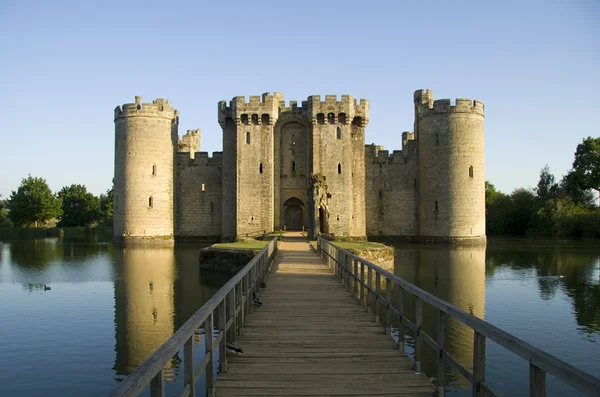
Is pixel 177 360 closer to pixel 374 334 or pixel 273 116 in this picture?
pixel 374 334

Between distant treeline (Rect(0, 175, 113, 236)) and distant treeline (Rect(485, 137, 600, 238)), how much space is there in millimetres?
48745

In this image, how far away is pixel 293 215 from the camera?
37.7 meters

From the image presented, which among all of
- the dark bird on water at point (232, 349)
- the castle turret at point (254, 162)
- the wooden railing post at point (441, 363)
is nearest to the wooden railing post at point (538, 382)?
the wooden railing post at point (441, 363)

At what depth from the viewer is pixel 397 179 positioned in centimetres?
3953

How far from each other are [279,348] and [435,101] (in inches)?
1287

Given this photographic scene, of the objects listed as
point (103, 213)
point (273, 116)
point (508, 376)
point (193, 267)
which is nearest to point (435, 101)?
point (273, 116)

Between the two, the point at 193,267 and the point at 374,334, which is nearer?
the point at 374,334

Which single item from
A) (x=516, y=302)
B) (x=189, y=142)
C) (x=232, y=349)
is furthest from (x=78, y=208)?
(x=232, y=349)

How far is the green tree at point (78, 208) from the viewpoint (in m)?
70.0

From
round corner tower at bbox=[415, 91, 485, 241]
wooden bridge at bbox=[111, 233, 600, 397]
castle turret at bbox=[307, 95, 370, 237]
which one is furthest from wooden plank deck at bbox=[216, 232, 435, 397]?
round corner tower at bbox=[415, 91, 485, 241]

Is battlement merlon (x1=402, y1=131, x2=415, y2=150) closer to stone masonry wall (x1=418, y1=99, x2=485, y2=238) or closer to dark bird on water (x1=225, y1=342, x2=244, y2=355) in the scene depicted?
stone masonry wall (x1=418, y1=99, x2=485, y2=238)

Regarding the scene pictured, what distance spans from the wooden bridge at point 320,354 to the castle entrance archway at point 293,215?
1077 inches

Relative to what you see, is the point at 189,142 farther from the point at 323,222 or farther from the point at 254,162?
the point at 323,222

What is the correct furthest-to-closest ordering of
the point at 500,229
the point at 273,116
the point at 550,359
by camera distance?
the point at 500,229 → the point at 273,116 → the point at 550,359
